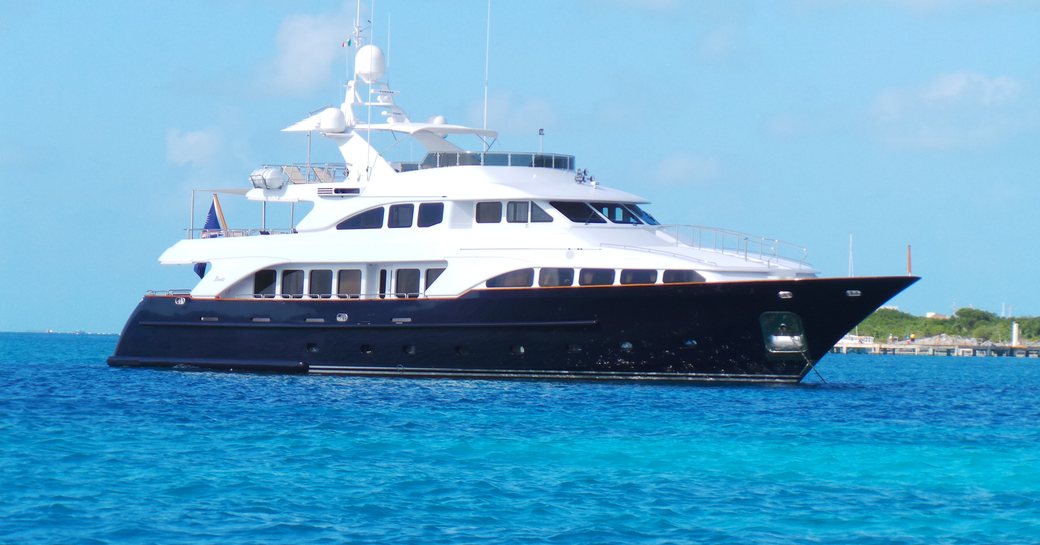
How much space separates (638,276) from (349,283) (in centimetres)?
679

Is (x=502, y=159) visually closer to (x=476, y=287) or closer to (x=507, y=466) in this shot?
(x=476, y=287)

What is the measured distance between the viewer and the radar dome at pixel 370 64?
3281cm

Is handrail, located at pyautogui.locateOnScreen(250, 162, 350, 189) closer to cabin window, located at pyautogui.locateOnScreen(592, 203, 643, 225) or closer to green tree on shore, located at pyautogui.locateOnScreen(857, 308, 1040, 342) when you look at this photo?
cabin window, located at pyautogui.locateOnScreen(592, 203, 643, 225)

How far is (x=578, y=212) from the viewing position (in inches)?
1111

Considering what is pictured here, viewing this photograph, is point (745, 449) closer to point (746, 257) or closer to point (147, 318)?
point (746, 257)

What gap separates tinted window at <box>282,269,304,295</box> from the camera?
30000 millimetres

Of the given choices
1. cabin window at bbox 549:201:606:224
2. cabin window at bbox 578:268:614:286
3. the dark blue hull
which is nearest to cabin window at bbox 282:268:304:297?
the dark blue hull

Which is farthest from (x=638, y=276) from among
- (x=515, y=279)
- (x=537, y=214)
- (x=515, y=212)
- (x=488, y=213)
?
(x=488, y=213)

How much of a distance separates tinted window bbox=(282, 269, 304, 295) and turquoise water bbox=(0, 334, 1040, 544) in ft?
12.8

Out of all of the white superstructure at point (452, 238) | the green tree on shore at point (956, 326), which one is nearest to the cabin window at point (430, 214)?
the white superstructure at point (452, 238)

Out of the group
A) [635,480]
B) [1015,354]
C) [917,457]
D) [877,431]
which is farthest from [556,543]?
[1015,354]

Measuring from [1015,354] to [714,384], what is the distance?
3012 inches

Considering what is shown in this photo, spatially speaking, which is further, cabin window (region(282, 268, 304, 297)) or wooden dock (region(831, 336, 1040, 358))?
wooden dock (region(831, 336, 1040, 358))

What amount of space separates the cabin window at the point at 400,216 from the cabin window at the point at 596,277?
4412 mm
